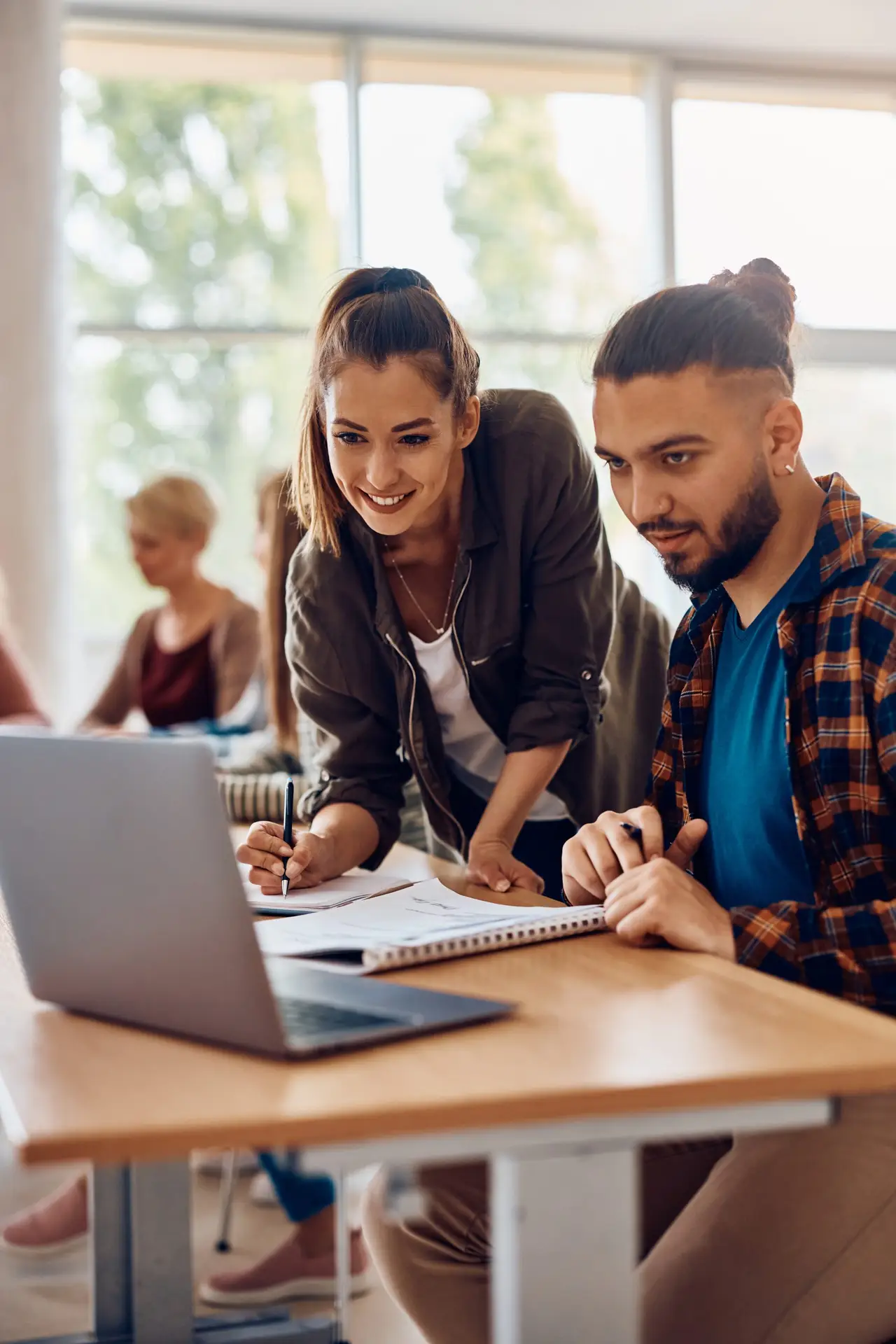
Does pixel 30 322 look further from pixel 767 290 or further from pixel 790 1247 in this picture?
pixel 790 1247

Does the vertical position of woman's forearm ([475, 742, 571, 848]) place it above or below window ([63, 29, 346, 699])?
below

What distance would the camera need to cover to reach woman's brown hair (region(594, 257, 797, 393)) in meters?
1.27

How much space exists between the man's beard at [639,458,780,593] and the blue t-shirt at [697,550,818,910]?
0.05m

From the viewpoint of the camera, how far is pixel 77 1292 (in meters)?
2.16

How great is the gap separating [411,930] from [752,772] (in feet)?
1.16

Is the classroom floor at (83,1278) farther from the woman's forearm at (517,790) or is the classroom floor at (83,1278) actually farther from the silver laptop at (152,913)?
the silver laptop at (152,913)

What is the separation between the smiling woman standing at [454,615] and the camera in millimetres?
1664

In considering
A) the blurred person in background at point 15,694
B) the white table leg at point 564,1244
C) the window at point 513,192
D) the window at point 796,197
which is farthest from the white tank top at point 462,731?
the window at point 796,197

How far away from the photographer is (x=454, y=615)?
5.71 feet

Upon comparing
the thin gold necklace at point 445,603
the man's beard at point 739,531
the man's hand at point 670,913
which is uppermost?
the man's beard at point 739,531

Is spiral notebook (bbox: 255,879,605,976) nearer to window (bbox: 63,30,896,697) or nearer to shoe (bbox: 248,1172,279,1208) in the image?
shoe (bbox: 248,1172,279,1208)

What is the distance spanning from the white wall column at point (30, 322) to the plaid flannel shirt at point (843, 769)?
3.68 metres

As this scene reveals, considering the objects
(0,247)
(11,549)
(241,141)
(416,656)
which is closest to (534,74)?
(241,141)

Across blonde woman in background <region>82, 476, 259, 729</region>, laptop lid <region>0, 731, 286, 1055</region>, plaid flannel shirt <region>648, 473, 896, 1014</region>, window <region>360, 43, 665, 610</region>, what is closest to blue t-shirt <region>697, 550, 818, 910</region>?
plaid flannel shirt <region>648, 473, 896, 1014</region>
